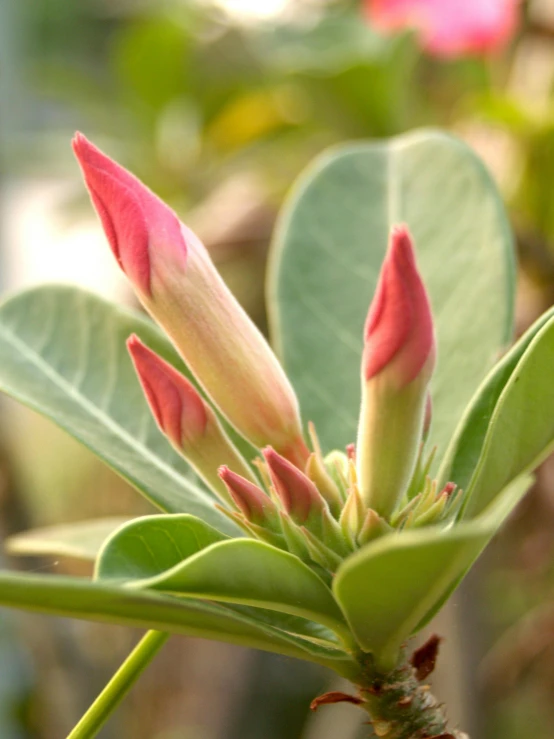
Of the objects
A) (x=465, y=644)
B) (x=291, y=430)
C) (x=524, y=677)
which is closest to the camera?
(x=291, y=430)

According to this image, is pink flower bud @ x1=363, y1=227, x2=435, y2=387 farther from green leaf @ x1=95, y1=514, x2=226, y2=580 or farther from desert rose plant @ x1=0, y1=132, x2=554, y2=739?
green leaf @ x1=95, y1=514, x2=226, y2=580

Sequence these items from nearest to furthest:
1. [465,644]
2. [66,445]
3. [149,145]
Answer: [465,644]
[149,145]
[66,445]

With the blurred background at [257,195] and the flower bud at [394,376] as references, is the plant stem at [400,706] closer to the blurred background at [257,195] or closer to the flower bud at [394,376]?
the flower bud at [394,376]

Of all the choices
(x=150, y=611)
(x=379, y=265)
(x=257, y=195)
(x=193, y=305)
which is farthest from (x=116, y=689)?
(x=257, y=195)

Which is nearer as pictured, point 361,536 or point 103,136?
point 361,536

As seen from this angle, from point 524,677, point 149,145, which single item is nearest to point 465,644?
point 524,677

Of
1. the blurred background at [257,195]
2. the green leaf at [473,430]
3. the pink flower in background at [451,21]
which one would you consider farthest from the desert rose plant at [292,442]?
the pink flower in background at [451,21]

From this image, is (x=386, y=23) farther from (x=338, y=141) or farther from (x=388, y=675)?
(x=388, y=675)

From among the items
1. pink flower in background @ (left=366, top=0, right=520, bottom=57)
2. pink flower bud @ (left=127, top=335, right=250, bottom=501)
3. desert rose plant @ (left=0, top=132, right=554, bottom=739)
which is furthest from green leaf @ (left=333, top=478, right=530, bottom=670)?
pink flower in background @ (left=366, top=0, right=520, bottom=57)
